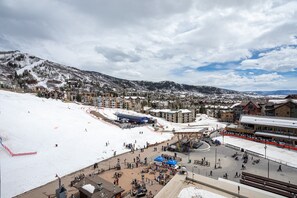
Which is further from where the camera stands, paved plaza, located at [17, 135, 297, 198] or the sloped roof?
the sloped roof

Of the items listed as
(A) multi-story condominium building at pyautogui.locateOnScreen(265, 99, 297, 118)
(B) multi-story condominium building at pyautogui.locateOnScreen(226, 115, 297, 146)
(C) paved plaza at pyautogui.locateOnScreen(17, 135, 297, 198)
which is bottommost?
(C) paved plaza at pyautogui.locateOnScreen(17, 135, 297, 198)

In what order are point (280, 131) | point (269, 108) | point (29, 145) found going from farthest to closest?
point (269, 108) < point (280, 131) < point (29, 145)

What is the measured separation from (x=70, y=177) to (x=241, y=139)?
117 ft

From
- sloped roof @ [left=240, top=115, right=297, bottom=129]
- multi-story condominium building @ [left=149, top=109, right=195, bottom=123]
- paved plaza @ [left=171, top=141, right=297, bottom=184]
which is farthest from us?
multi-story condominium building @ [left=149, top=109, right=195, bottom=123]

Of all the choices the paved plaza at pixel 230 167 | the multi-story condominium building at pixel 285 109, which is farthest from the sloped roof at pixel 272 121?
the paved plaza at pixel 230 167

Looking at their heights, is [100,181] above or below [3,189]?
above

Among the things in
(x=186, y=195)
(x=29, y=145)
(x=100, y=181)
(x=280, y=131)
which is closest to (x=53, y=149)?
(x=29, y=145)

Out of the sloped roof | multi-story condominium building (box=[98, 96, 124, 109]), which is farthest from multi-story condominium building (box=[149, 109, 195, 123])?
multi-story condominium building (box=[98, 96, 124, 109])

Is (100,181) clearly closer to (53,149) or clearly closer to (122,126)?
(53,149)

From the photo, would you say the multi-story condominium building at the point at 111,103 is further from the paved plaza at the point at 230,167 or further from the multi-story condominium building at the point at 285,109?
the paved plaza at the point at 230,167

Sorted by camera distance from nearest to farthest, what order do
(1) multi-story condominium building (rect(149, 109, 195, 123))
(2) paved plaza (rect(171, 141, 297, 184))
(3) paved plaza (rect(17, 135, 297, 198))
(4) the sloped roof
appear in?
(3) paved plaza (rect(17, 135, 297, 198))
(2) paved plaza (rect(171, 141, 297, 184))
(4) the sloped roof
(1) multi-story condominium building (rect(149, 109, 195, 123))

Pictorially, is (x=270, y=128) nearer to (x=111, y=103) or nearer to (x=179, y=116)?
(x=179, y=116)

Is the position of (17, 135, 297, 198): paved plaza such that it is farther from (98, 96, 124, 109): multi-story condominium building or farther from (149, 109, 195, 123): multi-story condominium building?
(98, 96, 124, 109): multi-story condominium building

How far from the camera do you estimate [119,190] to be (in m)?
15.5
